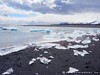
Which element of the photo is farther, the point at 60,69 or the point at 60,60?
the point at 60,60

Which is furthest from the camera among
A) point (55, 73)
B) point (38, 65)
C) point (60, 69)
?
point (38, 65)

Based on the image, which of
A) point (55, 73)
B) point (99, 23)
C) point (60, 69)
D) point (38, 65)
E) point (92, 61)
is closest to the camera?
point (55, 73)

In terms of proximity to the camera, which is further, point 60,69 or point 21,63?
point 21,63

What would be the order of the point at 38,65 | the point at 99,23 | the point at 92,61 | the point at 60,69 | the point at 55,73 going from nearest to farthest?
the point at 55,73 < the point at 60,69 < the point at 38,65 < the point at 92,61 < the point at 99,23

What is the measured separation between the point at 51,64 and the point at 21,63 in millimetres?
1079

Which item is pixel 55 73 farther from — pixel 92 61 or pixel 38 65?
pixel 92 61

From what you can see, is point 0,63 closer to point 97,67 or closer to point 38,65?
point 38,65

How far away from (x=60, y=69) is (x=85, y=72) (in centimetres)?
75

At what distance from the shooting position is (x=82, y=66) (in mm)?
5984

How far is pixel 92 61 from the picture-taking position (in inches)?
262

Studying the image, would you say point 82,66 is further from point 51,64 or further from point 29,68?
point 29,68

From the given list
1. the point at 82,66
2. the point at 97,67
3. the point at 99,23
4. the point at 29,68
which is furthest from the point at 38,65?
the point at 99,23

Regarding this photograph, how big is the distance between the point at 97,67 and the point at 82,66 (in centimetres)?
46

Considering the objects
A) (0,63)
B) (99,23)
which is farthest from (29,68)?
(99,23)
